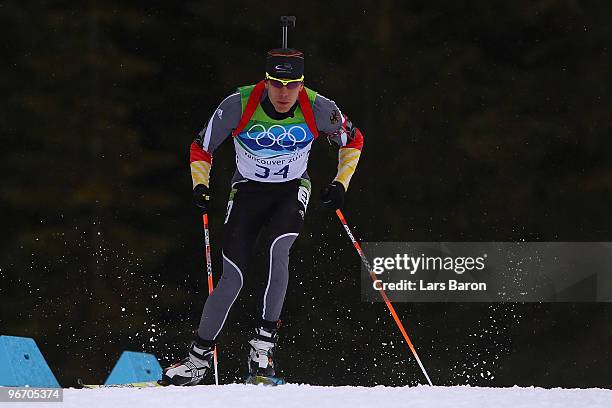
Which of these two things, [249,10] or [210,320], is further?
[249,10]

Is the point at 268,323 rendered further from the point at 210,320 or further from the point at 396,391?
the point at 396,391

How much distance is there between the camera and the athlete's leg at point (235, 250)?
19.3ft

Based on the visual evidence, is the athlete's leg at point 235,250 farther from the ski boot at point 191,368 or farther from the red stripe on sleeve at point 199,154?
the red stripe on sleeve at point 199,154

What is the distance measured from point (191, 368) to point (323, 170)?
7825 mm

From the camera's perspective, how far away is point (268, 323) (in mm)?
5949

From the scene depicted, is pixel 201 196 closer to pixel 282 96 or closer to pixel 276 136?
pixel 276 136

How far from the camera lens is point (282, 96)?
579cm

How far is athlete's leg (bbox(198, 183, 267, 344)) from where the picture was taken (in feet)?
19.3

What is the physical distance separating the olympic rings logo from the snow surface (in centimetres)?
127

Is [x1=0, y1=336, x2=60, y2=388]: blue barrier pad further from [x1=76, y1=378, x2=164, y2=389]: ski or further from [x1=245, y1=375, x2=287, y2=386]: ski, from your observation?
[x1=245, y1=375, x2=287, y2=386]: ski

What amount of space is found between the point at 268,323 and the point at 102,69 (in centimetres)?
846

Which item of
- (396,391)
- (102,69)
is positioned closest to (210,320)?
(396,391)

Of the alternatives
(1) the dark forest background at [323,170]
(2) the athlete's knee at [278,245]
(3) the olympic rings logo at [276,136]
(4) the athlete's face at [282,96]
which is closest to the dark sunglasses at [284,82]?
(4) the athlete's face at [282,96]

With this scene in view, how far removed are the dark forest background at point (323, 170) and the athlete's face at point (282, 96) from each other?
7698 millimetres
